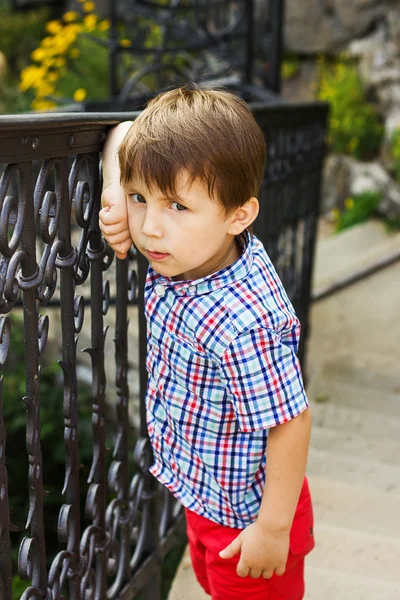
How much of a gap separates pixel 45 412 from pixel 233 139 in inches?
131

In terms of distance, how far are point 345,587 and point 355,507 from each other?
531 millimetres

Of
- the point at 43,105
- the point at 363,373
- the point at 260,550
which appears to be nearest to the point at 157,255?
the point at 260,550

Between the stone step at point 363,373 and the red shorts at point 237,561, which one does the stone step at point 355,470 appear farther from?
the red shorts at point 237,561

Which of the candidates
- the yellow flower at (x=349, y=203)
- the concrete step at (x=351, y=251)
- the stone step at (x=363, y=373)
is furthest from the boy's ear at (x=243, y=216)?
the yellow flower at (x=349, y=203)

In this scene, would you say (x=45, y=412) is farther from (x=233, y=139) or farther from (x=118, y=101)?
(x=233, y=139)

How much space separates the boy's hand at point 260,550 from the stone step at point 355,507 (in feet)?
3.59

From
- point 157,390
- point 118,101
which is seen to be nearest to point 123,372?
point 157,390

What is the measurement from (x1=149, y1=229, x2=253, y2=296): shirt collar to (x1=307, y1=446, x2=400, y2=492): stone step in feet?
5.56

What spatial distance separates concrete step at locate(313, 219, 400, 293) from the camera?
579 centimetres

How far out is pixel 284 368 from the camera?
124cm

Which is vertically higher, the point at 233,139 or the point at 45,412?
the point at 233,139

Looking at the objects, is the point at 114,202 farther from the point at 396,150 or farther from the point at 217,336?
the point at 396,150

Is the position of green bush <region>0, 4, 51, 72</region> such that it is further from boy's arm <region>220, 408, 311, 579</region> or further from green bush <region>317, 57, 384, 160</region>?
boy's arm <region>220, 408, 311, 579</region>

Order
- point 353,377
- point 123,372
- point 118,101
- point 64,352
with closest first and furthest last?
point 64,352 < point 123,372 < point 353,377 < point 118,101
